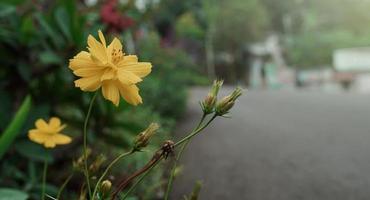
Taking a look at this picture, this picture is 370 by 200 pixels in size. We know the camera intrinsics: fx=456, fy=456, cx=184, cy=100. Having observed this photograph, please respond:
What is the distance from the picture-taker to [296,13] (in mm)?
14555

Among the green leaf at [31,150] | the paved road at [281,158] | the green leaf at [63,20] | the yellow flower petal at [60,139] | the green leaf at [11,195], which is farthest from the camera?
the paved road at [281,158]

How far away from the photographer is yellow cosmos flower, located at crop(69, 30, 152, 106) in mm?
356

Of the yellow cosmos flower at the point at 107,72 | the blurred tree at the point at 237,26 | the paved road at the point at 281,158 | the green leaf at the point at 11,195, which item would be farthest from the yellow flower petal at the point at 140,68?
the blurred tree at the point at 237,26

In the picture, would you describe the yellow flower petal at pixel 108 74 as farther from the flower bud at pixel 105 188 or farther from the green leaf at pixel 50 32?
the green leaf at pixel 50 32

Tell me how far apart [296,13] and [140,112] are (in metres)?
12.7

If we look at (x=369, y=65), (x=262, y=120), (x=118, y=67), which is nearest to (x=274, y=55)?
(x=369, y=65)

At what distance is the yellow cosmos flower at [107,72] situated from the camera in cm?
36

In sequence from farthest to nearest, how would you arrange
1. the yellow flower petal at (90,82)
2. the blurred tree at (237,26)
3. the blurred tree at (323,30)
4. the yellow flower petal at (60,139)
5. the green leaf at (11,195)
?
1. the blurred tree at (323,30)
2. the blurred tree at (237,26)
3. the green leaf at (11,195)
4. the yellow flower petal at (60,139)
5. the yellow flower petal at (90,82)

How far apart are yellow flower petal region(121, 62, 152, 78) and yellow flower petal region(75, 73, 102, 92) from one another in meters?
0.02

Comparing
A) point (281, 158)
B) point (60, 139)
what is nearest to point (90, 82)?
point (60, 139)

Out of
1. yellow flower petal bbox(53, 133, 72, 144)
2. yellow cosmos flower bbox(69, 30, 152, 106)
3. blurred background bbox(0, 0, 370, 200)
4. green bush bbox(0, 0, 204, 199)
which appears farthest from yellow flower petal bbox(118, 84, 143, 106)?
green bush bbox(0, 0, 204, 199)

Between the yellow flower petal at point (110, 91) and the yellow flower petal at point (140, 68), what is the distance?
0.02 meters

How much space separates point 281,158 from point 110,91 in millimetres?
2247

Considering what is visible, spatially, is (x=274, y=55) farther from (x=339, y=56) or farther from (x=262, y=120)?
(x=262, y=120)
